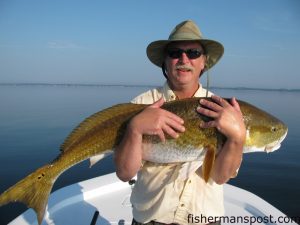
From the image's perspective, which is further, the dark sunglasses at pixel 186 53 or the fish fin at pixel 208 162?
the dark sunglasses at pixel 186 53

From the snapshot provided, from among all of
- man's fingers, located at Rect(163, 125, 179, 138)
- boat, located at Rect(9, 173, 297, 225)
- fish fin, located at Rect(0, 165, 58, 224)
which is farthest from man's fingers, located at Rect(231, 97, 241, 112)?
boat, located at Rect(9, 173, 297, 225)

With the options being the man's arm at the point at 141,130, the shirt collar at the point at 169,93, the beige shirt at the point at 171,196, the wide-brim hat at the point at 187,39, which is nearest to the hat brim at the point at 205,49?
the wide-brim hat at the point at 187,39

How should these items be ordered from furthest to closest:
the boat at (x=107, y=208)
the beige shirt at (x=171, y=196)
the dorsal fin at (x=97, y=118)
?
the boat at (x=107, y=208)
the dorsal fin at (x=97, y=118)
the beige shirt at (x=171, y=196)

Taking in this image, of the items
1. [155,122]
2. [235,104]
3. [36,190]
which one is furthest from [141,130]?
[36,190]

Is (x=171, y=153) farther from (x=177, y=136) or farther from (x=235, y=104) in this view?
(x=235, y=104)

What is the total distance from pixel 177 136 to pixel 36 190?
1.55 metres

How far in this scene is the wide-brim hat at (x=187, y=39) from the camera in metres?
3.42

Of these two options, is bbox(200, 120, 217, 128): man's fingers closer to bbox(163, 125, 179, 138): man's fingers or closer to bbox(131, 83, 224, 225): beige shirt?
bbox(163, 125, 179, 138): man's fingers

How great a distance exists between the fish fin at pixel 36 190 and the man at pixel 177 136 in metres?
0.76

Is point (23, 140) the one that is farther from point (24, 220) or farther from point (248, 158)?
point (24, 220)

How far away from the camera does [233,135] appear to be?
3049 millimetres

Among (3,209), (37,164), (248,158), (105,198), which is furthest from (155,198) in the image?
(248,158)

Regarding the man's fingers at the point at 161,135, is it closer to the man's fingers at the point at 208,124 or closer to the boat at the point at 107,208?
the man's fingers at the point at 208,124

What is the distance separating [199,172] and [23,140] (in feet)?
55.2
